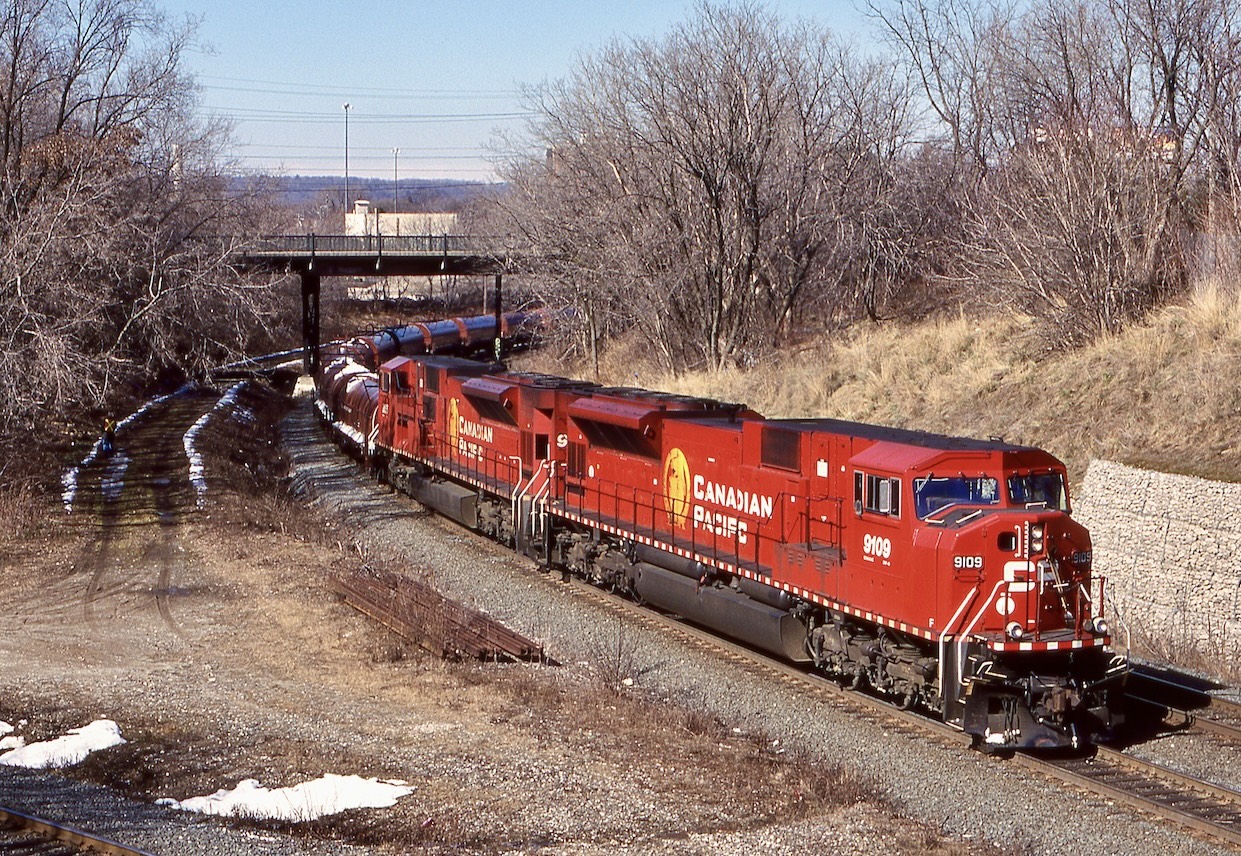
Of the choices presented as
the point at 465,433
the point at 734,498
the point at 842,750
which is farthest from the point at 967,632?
the point at 465,433

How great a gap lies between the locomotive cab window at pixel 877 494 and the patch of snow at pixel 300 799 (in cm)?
580

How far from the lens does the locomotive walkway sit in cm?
6062

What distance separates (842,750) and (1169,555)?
7.99 meters

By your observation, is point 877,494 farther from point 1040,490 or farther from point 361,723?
point 361,723

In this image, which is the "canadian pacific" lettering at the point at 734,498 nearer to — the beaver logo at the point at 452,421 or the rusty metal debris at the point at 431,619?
the rusty metal debris at the point at 431,619

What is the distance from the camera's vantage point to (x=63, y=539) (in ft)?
78.5

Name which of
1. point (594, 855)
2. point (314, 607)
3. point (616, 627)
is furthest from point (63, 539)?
point (594, 855)

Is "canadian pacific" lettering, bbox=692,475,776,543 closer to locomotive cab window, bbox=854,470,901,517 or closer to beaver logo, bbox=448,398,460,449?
locomotive cab window, bbox=854,470,901,517

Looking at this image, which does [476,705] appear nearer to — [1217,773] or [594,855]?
[594,855]

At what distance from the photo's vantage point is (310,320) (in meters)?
62.5

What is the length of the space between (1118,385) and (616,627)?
35.2 feet

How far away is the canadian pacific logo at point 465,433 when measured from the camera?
26.2 meters

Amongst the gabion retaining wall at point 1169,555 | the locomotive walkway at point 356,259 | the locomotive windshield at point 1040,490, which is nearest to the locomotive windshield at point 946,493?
the locomotive windshield at point 1040,490

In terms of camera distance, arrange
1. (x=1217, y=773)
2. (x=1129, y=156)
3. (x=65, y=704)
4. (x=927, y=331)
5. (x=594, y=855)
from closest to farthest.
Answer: (x=594, y=855) → (x=1217, y=773) → (x=65, y=704) → (x=1129, y=156) → (x=927, y=331)
